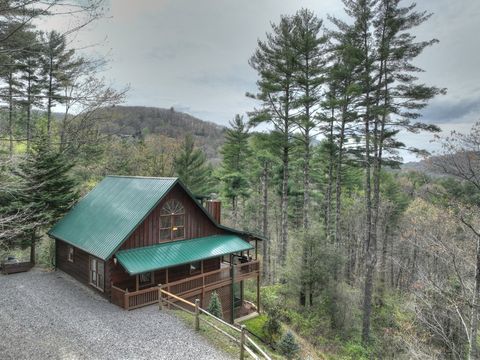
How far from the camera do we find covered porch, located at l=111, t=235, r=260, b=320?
11.8 meters

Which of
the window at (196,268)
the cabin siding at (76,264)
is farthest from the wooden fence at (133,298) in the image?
the window at (196,268)

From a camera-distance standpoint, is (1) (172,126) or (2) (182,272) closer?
(2) (182,272)

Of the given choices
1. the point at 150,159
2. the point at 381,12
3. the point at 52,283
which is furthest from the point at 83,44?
the point at 150,159

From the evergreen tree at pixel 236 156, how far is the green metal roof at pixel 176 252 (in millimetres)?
10779

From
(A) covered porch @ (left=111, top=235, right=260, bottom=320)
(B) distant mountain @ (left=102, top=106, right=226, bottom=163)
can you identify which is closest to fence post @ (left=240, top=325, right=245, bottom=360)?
(A) covered porch @ (left=111, top=235, right=260, bottom=320)

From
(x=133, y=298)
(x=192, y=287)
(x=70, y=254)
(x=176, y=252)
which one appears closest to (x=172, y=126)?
(x=70, y=254)

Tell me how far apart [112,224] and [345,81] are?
14478 mm

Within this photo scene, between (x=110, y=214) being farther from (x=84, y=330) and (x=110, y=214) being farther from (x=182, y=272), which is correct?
(x=84, y=330)

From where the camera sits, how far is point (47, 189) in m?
15.9

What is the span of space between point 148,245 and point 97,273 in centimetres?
264

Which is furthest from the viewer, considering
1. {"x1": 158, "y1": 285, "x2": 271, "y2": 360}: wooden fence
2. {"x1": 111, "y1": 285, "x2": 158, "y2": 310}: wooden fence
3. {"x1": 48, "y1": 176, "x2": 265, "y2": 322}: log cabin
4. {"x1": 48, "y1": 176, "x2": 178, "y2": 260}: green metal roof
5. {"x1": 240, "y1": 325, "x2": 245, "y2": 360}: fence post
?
{"x1": 48, "y1": 176, "x2": 178, "y2": 260}: green metal roof

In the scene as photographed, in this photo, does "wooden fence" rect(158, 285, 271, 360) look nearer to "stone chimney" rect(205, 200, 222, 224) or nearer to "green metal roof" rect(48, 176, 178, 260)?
"green metal roof" rect(48, 176, 178, 260)

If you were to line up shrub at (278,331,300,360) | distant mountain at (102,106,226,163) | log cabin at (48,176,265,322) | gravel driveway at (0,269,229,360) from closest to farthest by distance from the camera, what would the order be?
1. gravel driveway at (0,269,229,360)
2. shrub at (278,331,300,360)
3. log cabin at (48,176,265,322)
4. distant mountain at (102,106,226,163)

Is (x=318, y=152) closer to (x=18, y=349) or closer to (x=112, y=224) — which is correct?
(x=112, y=224)
